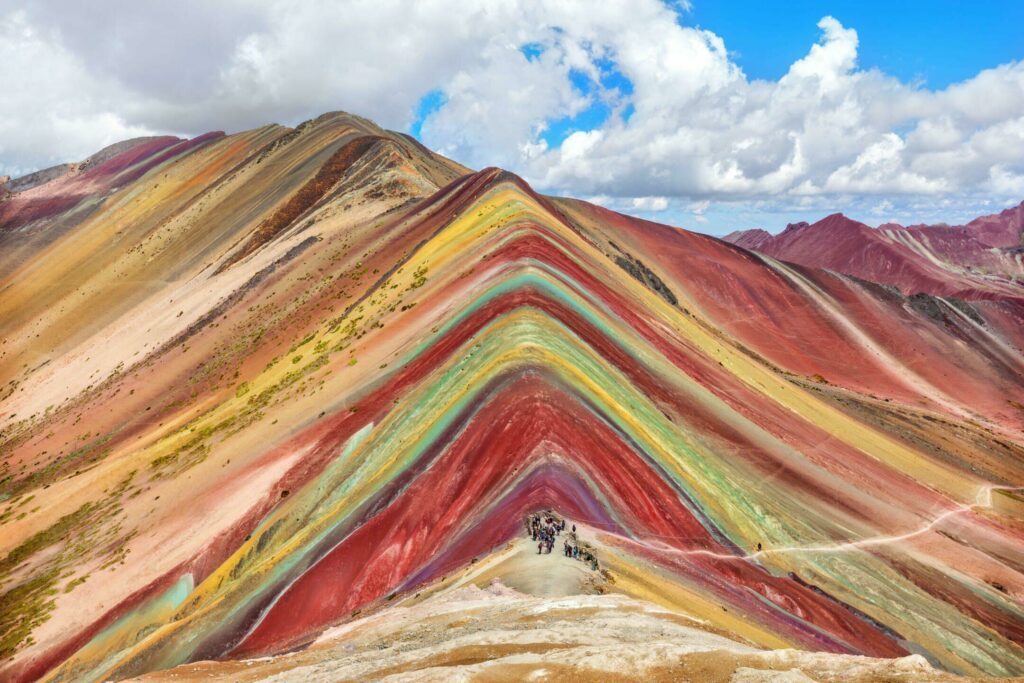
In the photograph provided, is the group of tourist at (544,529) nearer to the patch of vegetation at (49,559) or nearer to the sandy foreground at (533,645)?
the sandy foreground at (533,645)

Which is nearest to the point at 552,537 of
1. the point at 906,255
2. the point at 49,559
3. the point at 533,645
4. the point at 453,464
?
the point at 533,645

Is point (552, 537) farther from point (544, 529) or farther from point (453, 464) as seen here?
point (453, 464)

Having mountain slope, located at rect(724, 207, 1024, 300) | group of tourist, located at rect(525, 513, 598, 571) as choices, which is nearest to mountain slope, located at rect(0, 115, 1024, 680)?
group of tourist, located at rect(525, 513, 598, 571)

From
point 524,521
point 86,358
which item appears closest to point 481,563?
point 524,521

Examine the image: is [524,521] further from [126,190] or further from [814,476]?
[126,190]

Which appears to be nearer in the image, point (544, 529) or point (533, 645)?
point (533, 645)

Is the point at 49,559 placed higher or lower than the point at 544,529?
lower
